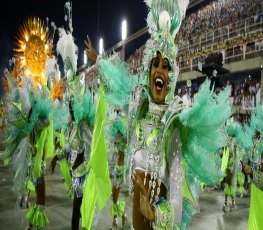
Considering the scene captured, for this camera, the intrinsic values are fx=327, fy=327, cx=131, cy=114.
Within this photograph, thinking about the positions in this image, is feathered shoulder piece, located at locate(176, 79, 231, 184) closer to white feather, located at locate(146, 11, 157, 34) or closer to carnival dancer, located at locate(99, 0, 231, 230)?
carnival dancer, located at locate(99, 0, 231, 230)

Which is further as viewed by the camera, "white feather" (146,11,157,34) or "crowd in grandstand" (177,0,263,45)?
"crowd in grandstand" (177,0,263,45)

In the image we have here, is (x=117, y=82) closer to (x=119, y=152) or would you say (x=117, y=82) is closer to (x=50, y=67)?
(x=119, y=152)

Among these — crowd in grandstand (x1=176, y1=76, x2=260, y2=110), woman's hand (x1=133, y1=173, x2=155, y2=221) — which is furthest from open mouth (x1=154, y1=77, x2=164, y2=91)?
crowd in grandstand (x1=176, y1=76, x2=260, y2=110)

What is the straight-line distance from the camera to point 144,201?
84.5 inches

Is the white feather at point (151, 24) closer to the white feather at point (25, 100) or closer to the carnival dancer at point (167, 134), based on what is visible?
the carnival dancer at point (167, 134)

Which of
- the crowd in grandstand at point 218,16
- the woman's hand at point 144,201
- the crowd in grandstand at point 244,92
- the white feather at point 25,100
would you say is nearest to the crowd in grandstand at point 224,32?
the crowd in grandstand at point 218,16

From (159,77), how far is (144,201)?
2.84 ft

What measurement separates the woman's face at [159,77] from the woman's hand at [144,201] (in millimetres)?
594

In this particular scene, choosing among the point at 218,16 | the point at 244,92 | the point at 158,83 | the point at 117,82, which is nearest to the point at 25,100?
the point at 117,82

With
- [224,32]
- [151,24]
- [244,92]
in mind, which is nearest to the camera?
[151,24]

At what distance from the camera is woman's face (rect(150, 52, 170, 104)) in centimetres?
235

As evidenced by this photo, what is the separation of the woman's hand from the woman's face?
1.95 feet

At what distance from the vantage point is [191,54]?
17.3m

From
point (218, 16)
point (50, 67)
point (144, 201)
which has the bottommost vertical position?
point (144, 201)
